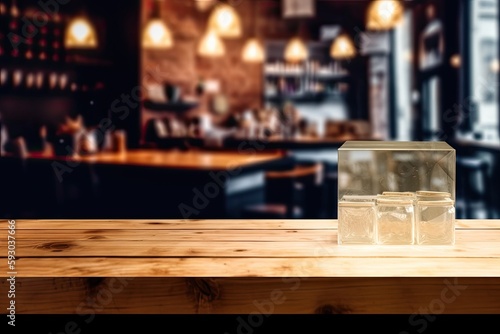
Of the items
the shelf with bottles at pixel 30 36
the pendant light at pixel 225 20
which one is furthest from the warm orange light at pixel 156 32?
the shelf with bottles at pixel 30 36

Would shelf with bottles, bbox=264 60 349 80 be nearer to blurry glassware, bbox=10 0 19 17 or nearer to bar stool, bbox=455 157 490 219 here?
bar stool, bbox=455 157 490 219

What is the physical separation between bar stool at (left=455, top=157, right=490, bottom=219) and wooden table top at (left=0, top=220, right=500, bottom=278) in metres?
3.87

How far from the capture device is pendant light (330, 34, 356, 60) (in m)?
8.13

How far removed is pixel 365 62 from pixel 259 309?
7.51 metres

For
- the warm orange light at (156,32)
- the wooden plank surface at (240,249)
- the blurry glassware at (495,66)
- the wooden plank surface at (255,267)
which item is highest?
the warm orange light at (156,32)

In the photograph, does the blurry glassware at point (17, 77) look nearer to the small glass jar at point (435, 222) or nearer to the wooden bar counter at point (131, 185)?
the wooden bar counter at point (131, 185)

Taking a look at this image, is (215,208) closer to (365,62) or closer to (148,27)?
(148,27)

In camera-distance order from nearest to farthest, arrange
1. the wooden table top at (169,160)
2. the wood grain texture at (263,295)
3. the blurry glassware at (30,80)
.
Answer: the wood grain texture at (263,295) → the wooden table top at (169,160) → the blurry glassware at (30,80)

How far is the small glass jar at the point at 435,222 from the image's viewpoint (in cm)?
146

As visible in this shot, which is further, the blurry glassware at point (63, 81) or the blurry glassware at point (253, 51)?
the blurry glassware at point (253, 51)

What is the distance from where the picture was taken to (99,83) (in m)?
6.52

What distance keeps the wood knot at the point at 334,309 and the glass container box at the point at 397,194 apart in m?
0.30

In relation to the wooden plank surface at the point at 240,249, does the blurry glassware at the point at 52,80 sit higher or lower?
higher

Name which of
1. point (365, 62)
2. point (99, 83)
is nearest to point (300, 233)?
point (99, 83)
